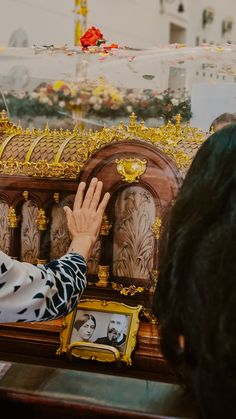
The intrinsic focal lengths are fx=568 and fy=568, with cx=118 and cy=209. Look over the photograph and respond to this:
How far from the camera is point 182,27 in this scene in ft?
32.7

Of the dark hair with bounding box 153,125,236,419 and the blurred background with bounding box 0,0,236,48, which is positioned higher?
the blurred background with bounding box 0,0,236,48

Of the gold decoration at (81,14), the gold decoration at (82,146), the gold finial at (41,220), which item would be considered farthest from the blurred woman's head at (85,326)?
the gold decoration at (81,14)

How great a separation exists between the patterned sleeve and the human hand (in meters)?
0.15

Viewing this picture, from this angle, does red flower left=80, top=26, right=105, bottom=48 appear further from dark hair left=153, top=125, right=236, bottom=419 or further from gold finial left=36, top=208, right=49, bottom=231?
dark hair left=153, top=125, right=236, bottom=419

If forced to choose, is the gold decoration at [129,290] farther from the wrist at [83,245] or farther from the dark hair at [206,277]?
the dark hair at [206,277]

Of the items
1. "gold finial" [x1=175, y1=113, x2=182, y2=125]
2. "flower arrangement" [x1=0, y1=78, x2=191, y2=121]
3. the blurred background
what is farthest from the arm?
the blurred background

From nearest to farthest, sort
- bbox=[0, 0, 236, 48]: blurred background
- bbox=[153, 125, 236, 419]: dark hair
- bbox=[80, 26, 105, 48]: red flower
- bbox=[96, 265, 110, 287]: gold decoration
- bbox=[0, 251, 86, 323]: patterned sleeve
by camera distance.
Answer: bbox=[153, 125, 236, 419]: dark hair < bbox=[0, 251, 86, 323]: patterned sleeve < bbox=[96, 265, 110, 287]: gold decoration < bbox=[80, 26, 105, 48]: red flower < bbox=[0, 0, 236, 48]: blurred background

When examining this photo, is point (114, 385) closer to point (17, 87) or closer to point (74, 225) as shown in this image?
point (74, 225)

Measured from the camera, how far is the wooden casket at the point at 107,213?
4.60 feet

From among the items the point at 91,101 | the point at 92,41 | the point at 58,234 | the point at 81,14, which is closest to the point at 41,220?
the point at 58,234

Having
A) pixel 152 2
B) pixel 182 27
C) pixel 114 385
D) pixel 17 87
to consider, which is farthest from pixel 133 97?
pixel 182 27

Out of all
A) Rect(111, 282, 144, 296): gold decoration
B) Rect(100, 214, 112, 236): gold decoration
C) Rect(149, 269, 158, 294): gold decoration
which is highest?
Rect(100, 214, 112, 236): gold decoration

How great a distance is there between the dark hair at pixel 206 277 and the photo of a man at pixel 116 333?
1.74ft

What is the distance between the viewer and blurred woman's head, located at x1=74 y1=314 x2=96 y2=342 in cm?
142
